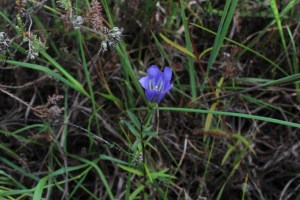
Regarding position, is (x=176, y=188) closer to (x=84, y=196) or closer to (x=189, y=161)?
(x=189, y=161)

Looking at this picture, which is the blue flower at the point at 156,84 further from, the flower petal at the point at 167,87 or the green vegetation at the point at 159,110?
the green vegetation at the point at 159,110

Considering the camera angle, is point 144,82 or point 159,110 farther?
point 159,110

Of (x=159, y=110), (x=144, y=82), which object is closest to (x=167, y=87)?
(x=144, y=82)

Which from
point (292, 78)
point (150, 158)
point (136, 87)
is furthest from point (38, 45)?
point (292, 78)

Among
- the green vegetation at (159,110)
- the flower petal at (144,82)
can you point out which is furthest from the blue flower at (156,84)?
the green vegetation at (159,110)

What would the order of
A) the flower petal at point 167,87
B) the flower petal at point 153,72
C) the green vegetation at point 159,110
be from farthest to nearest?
the green vegetation at point 159,110 → the flower petal at point 153,72 → the flower petal at point 167,87

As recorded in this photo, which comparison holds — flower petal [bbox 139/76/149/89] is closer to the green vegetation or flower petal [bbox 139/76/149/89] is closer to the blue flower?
the blue flower

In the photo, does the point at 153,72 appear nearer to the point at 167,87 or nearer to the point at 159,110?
the point at 167,87

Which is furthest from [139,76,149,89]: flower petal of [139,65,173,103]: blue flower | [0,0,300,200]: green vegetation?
[0,0,300,200]: green vegetation
